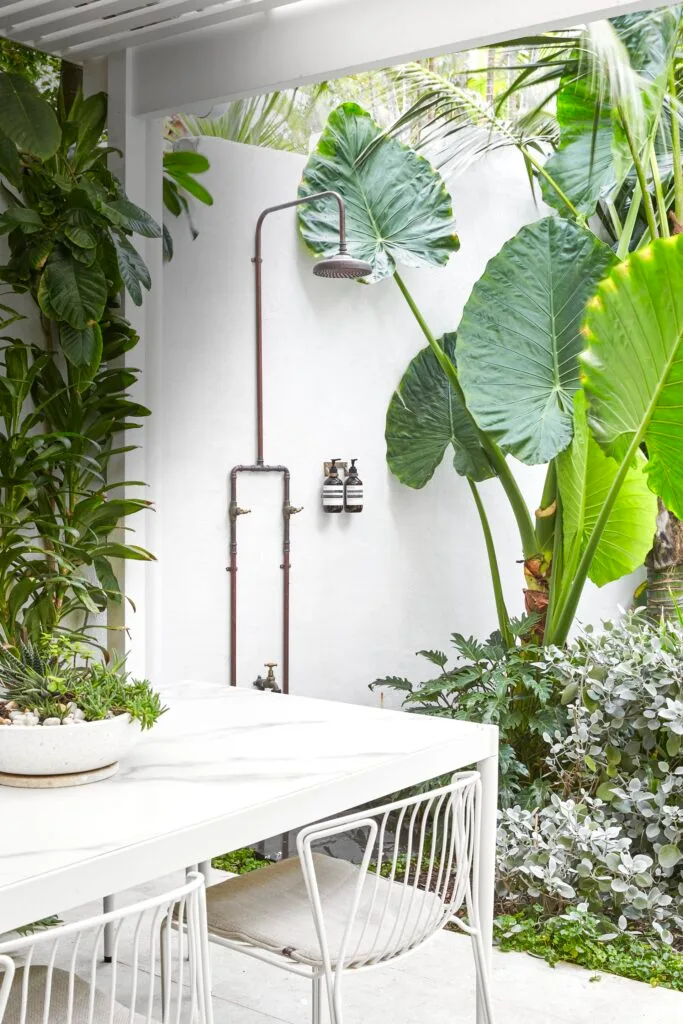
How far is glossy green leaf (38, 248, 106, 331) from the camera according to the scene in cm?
324

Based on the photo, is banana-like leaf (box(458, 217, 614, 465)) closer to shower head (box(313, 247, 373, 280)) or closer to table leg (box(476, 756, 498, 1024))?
shower head (box(313, 247, 373, 280))

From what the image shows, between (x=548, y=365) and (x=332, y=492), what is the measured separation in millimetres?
1195

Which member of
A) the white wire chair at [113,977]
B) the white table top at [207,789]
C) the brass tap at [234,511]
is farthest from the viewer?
the brass tap at [234,511]

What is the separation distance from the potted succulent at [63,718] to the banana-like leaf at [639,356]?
80.9 inches

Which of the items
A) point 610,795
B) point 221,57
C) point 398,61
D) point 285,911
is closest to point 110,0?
point 221,57

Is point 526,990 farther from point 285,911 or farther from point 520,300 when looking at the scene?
point 520,300

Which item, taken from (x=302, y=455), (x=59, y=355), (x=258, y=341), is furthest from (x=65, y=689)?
(x=302, y=455)

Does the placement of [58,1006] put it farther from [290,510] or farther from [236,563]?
[290,510]

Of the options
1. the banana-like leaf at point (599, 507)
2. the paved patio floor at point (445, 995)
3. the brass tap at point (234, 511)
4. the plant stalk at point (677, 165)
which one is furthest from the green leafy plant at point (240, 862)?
the plant stalk at point (677, 165)

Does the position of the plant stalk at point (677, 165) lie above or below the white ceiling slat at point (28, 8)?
below

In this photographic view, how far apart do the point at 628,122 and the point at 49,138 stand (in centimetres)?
204

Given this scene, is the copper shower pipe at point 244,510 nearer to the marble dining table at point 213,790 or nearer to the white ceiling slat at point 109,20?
the white ceiling slat at point 109,20

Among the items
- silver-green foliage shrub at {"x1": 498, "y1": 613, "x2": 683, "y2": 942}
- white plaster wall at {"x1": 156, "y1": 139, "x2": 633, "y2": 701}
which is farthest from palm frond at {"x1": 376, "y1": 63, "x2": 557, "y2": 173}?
silver-green foliage shrub at {"x1": 498, "y1": 613, "x2": 683, "y2": 942}

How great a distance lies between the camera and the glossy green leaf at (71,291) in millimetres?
3238
